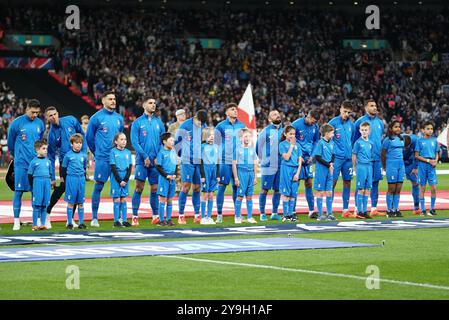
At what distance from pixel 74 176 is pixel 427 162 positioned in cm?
740

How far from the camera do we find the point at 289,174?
59.1ft

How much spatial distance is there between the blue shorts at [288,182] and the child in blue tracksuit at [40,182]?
4.48m

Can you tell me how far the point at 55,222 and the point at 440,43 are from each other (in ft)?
137

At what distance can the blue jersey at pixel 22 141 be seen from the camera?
16.7 m

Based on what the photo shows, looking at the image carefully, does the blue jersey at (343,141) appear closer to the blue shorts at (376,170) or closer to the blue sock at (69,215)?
the blue shorts at (376,170)

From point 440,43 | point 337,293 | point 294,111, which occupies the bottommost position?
point 337,293

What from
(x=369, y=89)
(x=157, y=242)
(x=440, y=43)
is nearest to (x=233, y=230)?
(x=157, y=242)

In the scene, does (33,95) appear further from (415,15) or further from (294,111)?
(415,15)

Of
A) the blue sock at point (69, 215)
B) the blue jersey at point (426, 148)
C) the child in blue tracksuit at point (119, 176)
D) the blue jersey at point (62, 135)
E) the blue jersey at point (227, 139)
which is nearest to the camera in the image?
the blue sock at point (69, 215)

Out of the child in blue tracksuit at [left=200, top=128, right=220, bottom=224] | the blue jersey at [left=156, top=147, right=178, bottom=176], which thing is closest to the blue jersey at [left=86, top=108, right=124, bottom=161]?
the blue jersey at [left=156, top=147, right=178, bottom=176]

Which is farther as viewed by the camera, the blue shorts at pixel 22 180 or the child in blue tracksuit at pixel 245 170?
the child in blue tracksuit at pixel 245 170

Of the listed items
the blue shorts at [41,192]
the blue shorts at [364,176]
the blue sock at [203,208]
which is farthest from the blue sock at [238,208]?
the blue shorts at [41,192]

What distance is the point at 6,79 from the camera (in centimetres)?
4481

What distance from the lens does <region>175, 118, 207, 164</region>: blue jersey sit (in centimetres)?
1744
